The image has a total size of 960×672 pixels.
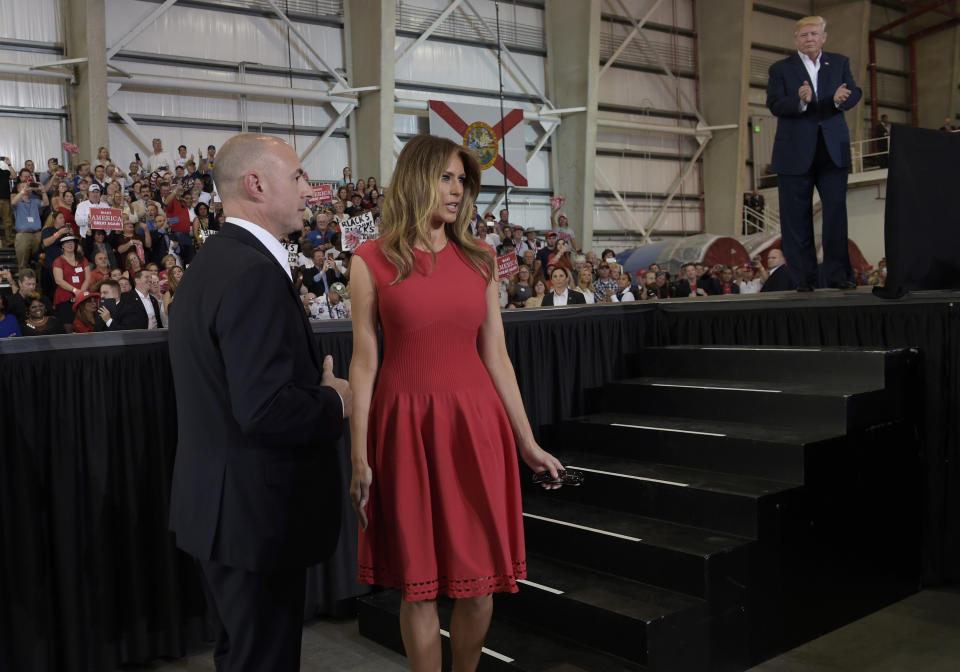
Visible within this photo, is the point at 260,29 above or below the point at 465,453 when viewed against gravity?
above

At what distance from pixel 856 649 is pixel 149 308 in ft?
18.6

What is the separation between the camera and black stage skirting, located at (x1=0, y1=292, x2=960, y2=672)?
2.97 meters

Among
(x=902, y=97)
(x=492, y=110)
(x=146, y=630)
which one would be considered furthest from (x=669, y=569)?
(x=902, y=97)

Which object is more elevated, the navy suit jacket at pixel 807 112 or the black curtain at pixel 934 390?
the navy suit jacket at pixel 807 112

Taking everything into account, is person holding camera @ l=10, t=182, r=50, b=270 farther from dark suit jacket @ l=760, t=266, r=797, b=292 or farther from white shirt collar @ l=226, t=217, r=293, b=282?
white shirt collar @ l=226, t=217, r=293, b=282

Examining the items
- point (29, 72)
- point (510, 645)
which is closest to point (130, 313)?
point (510, 645)

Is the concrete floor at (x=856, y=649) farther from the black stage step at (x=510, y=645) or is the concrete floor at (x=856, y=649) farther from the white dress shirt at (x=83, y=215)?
the white dress shirt at (x=83, y=215)

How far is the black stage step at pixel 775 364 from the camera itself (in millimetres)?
3715

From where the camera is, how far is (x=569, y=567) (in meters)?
3.48

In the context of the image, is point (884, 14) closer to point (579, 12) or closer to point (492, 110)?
point (579, 12)

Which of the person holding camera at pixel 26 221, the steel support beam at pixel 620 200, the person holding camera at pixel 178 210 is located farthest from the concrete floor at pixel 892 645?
the steel support beam at pixel 620 200

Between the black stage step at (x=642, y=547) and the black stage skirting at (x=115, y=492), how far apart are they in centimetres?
90

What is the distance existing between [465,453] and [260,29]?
13.6 m

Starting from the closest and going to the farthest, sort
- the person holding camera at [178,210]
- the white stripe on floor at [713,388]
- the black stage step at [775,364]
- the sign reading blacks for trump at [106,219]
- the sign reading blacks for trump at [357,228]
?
the black stage step at [775,364] → the white stripe on floor at [713,388] → the sign reading blacks for trump at [357,228] → the sign reading blacks for trump at [106,219] → the person holding camera at [178,210]
